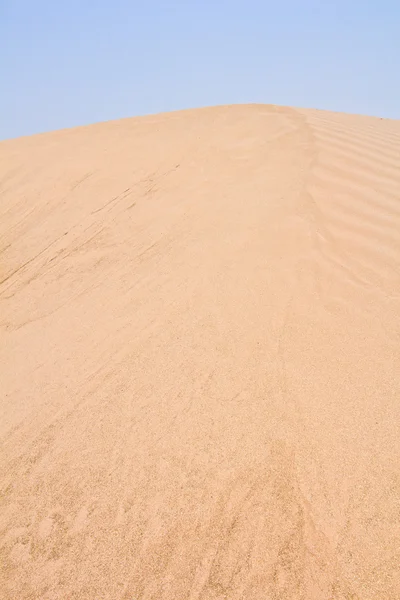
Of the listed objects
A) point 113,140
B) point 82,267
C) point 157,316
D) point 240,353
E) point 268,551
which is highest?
point 113,140

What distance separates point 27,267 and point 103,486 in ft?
8.16

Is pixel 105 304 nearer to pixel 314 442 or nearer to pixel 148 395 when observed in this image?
pixel 148 395

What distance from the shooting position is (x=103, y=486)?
209 centimetres

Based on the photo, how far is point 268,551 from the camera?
70.4 inches

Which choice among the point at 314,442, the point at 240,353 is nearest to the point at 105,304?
the point at 240,353

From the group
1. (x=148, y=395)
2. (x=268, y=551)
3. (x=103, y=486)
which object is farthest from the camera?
(x=148, y=395)

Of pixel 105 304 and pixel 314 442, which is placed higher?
pixel 105 304

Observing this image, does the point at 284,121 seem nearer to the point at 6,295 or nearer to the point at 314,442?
the point at 6,295

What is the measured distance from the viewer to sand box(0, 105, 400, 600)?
1810 mm

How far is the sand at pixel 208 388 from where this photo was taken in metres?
1.81

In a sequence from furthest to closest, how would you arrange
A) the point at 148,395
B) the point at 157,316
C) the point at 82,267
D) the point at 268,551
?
the point at 82,267, the point at 157,316, the point at 148,395, the point at 268,551

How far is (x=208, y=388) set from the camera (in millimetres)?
2451

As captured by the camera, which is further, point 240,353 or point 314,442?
point 240,353

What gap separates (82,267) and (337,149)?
290 centimetres
